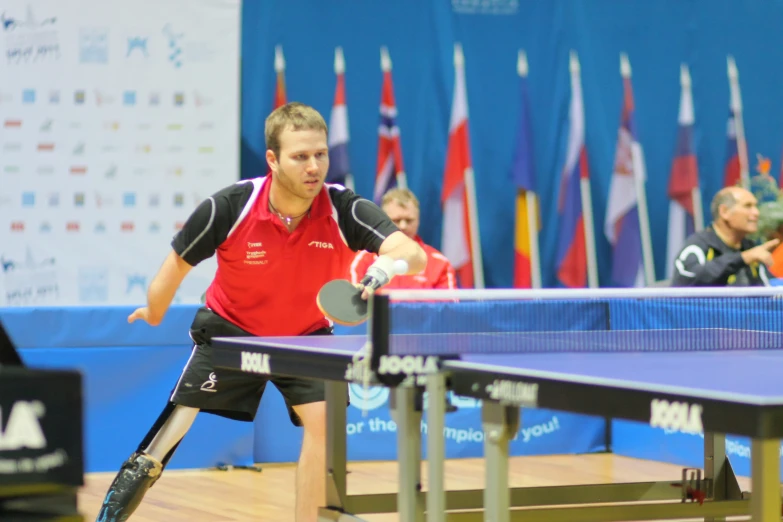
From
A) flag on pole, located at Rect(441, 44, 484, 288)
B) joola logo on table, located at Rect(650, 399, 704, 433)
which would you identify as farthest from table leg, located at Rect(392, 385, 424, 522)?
flag on pole, located at Rect(441, 44, 484, 288)

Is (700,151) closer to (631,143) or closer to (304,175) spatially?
(631,143)

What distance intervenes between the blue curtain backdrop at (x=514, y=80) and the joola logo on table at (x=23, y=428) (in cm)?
729

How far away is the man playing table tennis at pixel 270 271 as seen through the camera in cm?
421

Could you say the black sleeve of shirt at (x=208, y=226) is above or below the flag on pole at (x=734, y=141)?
below

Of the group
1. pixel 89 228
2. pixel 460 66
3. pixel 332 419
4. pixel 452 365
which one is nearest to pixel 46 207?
pixel 89 228

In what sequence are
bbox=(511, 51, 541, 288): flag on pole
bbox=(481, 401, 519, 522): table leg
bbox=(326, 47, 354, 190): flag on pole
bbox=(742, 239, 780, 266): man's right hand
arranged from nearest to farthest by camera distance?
1. bbox=(481, 401, 519, 522): table leg
2. bbox=(742, 239, 780, 266): man's right hand
3. bbox=(326, 47, 354, 190): flag on pole
4. bbox=(511, 51, 541, 288): flag on pole

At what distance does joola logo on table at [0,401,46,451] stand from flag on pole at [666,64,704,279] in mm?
8350

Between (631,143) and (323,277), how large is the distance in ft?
19.2

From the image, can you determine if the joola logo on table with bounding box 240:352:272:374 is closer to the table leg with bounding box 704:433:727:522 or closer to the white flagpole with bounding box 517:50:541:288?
the table leg with bounding box 704:433:727:522

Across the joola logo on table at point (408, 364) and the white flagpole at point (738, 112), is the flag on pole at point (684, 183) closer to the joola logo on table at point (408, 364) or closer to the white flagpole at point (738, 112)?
the white flagpole at point (738, 112)

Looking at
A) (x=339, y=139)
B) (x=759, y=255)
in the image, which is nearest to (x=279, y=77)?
(x=339, y=139)

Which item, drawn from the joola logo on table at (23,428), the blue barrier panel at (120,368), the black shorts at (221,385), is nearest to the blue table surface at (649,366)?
the black shorts at (221,385)

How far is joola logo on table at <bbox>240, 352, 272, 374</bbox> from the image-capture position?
345 centimetres

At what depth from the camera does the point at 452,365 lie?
296 cm
